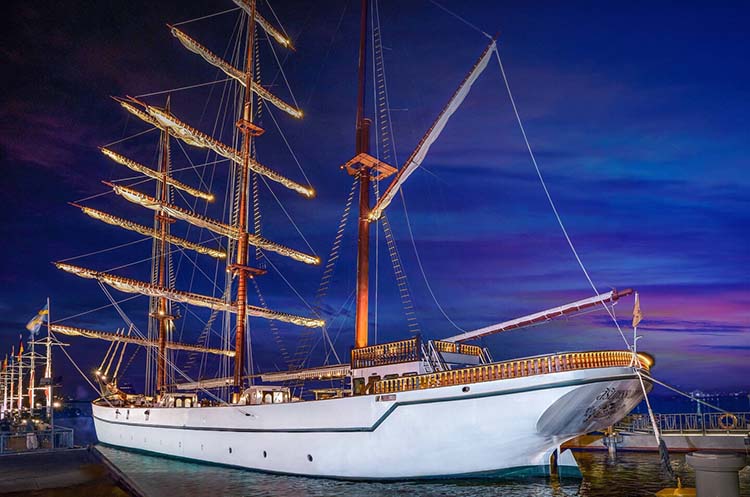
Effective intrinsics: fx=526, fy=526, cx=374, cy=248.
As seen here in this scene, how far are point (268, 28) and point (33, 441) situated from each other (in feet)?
93.8

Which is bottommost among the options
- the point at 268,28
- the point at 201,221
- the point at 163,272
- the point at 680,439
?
the point at 680,439

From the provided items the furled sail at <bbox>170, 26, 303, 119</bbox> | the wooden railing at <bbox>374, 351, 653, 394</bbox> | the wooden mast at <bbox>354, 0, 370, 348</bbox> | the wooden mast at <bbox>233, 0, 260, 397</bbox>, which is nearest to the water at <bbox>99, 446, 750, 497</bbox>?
the wooden railing at <bbox>374, 351, 653, 394</bbox>

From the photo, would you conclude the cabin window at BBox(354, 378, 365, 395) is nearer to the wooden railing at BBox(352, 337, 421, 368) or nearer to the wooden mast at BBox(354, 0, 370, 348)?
the wooden railing at BBox(352, 337, 421, 368)

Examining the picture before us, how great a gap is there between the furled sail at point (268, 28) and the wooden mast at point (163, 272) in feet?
32.2

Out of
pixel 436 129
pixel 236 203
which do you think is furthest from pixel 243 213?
pixel 436 129

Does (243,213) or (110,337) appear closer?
(243,213)

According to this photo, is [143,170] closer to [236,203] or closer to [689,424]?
[236,203]

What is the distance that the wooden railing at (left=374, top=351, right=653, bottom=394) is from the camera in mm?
14617

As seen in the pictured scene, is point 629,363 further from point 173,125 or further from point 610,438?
point 173,125

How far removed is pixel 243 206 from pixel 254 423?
13394mm

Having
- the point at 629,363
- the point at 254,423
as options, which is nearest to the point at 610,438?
the point at 629,363

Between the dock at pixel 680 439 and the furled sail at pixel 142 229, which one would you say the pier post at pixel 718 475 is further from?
the furled sail at pixel 142 229

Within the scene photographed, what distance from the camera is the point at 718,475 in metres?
4.11

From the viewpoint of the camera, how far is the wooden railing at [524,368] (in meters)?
14.6
